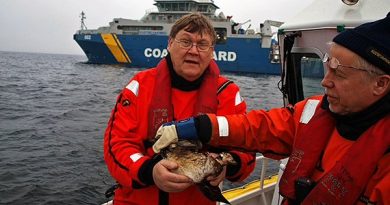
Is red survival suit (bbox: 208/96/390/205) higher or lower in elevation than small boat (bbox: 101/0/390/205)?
lower

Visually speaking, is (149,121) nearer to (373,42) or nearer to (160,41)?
(373,42)

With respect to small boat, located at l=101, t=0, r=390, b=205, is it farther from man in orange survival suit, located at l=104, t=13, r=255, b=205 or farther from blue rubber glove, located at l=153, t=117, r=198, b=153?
blue rubber glove, located at l=153, t=117, r=198, b=153

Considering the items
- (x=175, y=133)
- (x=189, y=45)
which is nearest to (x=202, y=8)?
(x=189, y=45)

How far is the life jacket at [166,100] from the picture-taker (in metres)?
2.13

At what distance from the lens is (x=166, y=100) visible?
2145 mm

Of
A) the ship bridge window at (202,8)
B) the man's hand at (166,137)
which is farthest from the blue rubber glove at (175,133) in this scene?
the ship bridge window at (202,8)

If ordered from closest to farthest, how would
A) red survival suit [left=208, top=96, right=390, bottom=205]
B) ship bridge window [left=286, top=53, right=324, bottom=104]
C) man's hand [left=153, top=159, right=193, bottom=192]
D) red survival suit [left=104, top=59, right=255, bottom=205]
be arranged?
1. red survival suit [left=208, top=96, right=390, bottom=205]
2. man's hand [left=153, top=159, right=193, bottom=192]
3. red survival suit [left=104, top=59, right=255, bottom=205]
4. ship bridge window [left=286, top=53, right=324, bottom=104]

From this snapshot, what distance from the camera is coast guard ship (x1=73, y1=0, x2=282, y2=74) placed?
3416 centimetres

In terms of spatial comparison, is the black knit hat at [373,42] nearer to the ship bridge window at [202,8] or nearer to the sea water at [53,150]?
the sea water at [53,150]

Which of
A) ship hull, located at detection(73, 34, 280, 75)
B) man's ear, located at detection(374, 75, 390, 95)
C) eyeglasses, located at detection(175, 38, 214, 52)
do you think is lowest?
ship hull, located at detection(73, 34, 280, 75)

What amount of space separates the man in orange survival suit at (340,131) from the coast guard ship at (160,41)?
31.7 metres

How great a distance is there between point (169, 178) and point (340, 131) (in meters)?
0.83

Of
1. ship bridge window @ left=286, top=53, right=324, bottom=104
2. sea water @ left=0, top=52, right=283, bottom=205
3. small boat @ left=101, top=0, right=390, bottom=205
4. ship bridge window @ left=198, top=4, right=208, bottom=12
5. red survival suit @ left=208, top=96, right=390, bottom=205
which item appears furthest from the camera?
ship bridge window @ left=198, top=4, right=208, bottom=12

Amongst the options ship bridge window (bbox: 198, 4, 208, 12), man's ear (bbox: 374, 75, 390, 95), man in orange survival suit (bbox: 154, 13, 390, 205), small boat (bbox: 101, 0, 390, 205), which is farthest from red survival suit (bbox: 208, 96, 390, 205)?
ship bridge window (bbox: 198, 4, 208, 12)
